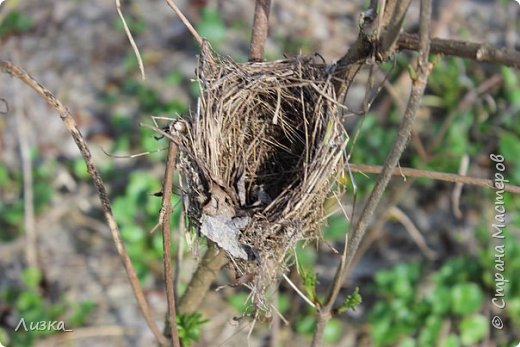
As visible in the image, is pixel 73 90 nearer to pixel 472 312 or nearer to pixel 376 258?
pixel 376 258

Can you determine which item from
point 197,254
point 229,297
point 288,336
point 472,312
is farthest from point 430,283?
point 197,254

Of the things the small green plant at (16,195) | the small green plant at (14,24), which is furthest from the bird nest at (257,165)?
the small green plant at (14,24)

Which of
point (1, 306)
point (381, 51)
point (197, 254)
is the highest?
point (381, 51)

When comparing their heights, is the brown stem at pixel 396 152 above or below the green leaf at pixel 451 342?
above

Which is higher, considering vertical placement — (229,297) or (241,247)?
(241,247)

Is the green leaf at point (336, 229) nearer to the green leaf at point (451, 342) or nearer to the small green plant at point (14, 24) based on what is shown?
the green leaf at point (451, 342)

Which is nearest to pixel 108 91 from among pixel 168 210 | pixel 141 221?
pixel 141 221

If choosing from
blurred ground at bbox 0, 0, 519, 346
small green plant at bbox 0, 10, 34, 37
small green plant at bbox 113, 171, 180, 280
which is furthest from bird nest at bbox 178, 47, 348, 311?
small green plant at bbox 0, 10, 34, 37
